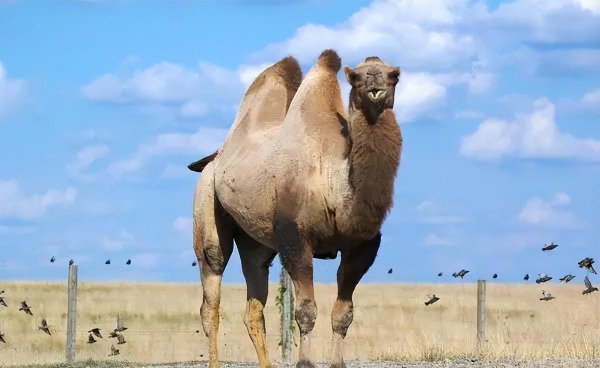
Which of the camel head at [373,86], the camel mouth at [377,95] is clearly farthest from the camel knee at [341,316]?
the camel mouth at [377,95]

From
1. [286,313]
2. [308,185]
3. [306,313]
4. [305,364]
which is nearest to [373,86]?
[308,185]

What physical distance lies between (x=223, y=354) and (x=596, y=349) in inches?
294

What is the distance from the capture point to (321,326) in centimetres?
3005

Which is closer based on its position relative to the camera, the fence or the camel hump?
the camel hump

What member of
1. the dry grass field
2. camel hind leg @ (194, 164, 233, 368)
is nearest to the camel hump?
camel hind leg @ (194, 164, 233, 368)

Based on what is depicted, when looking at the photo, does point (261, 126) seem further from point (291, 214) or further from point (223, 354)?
point (223, 354)

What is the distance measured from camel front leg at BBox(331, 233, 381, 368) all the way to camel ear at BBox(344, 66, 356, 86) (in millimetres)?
1501

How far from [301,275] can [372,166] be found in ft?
3.80

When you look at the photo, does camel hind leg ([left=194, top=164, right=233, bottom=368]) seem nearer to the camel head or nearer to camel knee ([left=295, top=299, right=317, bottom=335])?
camel knee ([left=295, top=299, right=317, bottom=335])

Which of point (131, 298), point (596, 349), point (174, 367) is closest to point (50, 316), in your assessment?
point (131, 298)

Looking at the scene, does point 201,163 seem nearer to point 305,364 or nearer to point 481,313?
point 305,364

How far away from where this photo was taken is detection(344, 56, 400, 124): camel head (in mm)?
10805

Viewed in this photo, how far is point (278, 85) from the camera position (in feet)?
44.1

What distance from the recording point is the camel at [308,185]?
11.0 m
